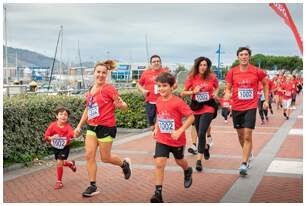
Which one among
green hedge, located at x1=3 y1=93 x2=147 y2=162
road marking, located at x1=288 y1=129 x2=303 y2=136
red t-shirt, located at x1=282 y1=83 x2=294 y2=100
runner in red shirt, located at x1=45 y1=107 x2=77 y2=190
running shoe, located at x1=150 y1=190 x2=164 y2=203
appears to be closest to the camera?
running shoe, located at x1=150 y1=190 x2=164 y2=203

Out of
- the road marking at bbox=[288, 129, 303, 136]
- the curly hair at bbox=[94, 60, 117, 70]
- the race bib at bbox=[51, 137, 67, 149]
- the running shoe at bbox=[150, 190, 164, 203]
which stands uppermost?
the curly hair at bbox=[94, 60, 117, 70]

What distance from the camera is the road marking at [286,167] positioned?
7328 millimetres

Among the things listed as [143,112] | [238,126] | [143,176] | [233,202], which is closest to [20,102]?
[143,176]

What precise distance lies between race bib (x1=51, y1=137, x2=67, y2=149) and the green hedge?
141 centimetres

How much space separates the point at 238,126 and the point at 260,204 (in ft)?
7.16

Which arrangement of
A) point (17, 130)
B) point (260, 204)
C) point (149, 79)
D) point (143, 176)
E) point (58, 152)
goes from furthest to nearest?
point (149, 79) → point (17, 130) → point (143, 176) → point (58, 152) → point (260, 204)

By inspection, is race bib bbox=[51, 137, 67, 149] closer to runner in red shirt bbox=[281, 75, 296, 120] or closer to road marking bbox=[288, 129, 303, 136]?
road marking bbox=[288, 129, 303, 136]

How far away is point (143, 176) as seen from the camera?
7020 mm

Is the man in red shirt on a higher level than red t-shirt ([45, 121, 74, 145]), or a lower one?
higher

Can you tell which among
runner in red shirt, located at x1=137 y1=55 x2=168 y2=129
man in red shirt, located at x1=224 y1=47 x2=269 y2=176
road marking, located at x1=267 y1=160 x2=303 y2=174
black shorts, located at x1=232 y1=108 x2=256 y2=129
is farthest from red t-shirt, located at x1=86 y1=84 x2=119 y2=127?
road marking, located at x1=267 y1=160 x2=303 y2=174

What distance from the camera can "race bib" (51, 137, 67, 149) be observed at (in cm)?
653

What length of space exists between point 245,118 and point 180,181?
151cm

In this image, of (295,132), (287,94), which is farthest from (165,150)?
(287,94)

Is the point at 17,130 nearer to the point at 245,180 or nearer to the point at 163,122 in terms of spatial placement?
the point at 163,122
